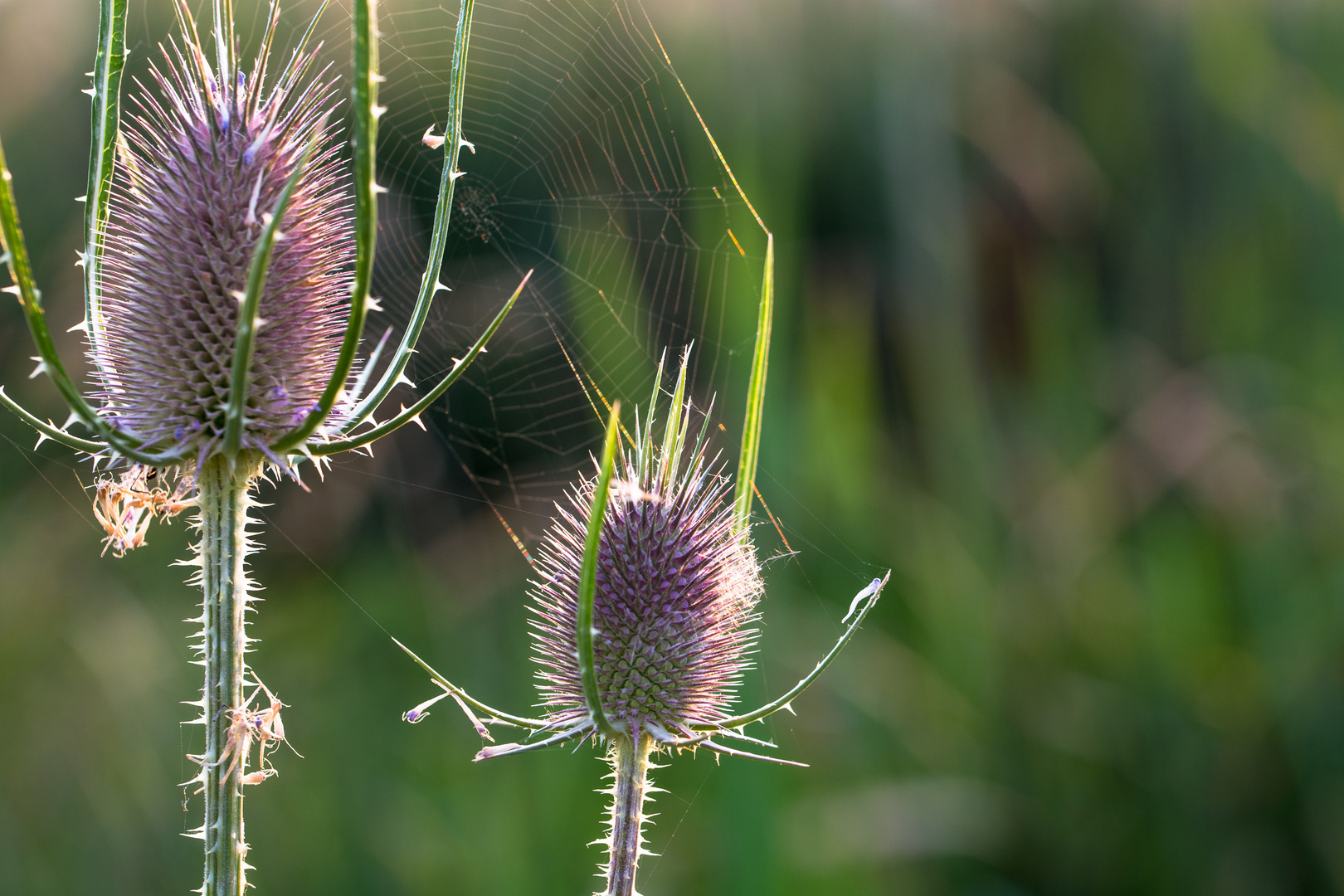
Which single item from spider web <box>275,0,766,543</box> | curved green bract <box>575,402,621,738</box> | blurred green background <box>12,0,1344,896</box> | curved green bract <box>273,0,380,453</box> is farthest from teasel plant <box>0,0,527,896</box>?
spider web <box>275,0,766,543</box>

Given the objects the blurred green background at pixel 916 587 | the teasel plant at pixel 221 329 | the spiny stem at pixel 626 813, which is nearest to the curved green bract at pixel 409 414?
the teasel plant at pixel 221 329

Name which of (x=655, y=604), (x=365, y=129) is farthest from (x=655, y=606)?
(x=365, y=129)

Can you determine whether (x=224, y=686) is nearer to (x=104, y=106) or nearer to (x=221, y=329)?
(x=221, y=329)

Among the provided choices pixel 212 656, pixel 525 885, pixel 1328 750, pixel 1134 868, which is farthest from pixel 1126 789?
pixel 212 656

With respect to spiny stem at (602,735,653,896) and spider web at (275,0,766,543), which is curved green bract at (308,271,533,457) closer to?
spiny stem at (602,735,653,896)

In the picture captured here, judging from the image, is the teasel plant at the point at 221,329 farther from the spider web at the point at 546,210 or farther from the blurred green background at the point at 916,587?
the spider web at the point at 546,210

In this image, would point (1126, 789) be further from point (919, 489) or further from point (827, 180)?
point (827, 180)
